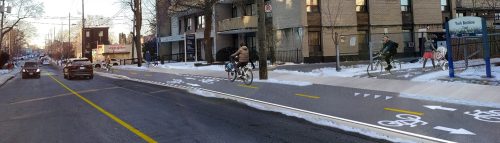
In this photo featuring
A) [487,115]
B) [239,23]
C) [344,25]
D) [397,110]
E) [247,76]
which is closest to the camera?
[487,115]

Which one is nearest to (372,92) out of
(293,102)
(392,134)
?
(293,102)

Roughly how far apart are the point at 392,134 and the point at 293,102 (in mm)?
4722

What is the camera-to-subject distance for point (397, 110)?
1039 cm

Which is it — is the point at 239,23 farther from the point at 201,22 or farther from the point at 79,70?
the point at 79,70

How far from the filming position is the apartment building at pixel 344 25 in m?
34.2

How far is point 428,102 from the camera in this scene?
1142 cm

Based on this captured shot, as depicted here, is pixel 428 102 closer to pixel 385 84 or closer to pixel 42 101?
pixel 385 84

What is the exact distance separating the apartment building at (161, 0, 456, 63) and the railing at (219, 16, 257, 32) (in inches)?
3.1

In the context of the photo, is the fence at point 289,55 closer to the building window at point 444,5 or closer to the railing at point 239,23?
the railing at point 239,23

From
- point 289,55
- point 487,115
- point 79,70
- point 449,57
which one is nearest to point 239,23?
point 289,55

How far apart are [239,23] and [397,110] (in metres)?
30.1

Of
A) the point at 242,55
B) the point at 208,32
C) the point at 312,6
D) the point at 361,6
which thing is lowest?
the point at 242,55

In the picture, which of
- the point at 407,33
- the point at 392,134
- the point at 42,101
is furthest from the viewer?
the point at 407,33

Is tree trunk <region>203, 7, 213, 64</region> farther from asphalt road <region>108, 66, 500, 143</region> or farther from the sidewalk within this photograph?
asphalt road <region>108, 66, 500, 143</region>
